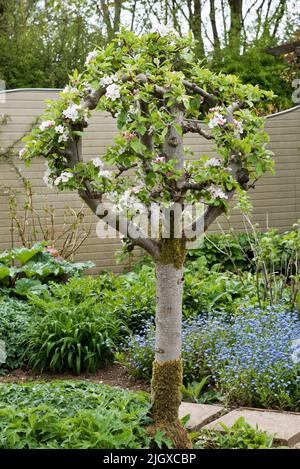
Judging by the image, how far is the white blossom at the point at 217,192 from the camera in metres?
3.75

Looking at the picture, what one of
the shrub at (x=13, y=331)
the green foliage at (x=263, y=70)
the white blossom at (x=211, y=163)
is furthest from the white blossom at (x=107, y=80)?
the green foliage at (x=263, y=70)

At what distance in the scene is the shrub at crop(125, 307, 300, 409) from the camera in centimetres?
468

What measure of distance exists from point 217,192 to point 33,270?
350 centimetres

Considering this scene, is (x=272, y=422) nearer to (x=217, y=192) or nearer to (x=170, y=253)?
(x=170, y=253)

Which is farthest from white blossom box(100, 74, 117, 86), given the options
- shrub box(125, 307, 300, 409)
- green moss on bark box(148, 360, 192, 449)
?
shrub box(125, 307, 300, 409)

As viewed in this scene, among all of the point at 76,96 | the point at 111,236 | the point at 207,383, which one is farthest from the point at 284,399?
the point at 111,236

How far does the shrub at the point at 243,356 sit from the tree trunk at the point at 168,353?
853 mm

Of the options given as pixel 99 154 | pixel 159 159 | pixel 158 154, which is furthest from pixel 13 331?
pixel 99 154

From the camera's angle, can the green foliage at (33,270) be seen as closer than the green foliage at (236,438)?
No

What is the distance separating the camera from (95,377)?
5.54m

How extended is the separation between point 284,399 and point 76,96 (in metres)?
2.23

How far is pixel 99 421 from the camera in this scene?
3.68m

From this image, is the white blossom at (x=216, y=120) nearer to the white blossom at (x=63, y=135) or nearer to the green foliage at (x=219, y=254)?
the white blossom at (x=63, y=135)

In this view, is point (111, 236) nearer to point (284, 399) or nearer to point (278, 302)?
point (278, 302)
